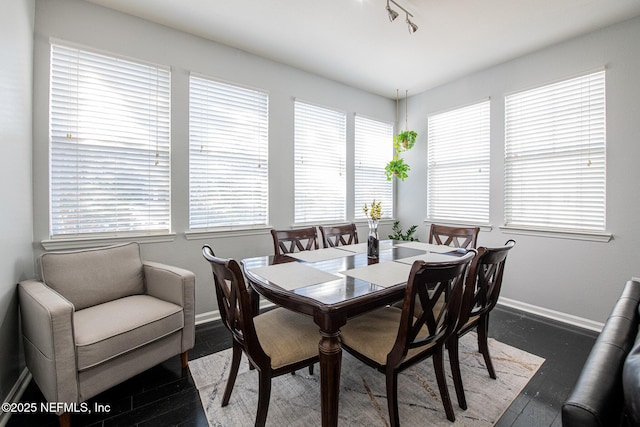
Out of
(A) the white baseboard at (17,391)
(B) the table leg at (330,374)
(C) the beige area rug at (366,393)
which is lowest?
(C) the beige area rug at (366,393)

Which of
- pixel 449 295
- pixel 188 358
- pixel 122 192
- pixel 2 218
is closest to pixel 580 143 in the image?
pixel 449 295

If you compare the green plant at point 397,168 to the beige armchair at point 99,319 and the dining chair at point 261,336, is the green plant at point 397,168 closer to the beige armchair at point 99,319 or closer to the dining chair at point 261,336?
the dining chair at point 261,336

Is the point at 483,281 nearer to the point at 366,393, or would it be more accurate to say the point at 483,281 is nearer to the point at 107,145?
the point at 366,393

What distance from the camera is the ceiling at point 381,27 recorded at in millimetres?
2424

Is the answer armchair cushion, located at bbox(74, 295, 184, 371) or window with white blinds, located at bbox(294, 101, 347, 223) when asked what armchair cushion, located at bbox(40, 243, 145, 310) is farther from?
window with white blinds, located at bbox(294, 101, 347, 223)

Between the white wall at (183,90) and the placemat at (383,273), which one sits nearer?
the placemat at (383,273)

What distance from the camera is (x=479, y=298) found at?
1.88m

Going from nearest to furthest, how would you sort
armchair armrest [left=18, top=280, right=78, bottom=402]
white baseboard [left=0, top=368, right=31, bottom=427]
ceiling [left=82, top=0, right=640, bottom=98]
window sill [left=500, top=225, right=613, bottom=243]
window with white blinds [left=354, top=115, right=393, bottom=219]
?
armchair armrest [left=18, top=280, right=78, bottom=402], white baseboard [left=0, top=368, right=31, bottom=427], ceiling [left=82, top=0, right=640, bottom=98], window sill [left=500, top=225, right=613, bottom=243], window with white blinds [left=354, top=115, right=393, bottom=219]

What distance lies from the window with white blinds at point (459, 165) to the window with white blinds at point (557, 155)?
273 millimetres

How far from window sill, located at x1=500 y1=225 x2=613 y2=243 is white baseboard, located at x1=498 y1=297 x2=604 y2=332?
793 millimetres

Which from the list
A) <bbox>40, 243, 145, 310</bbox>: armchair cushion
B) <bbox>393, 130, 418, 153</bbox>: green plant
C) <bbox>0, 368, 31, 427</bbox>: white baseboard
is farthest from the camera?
<bbox>393, 130, 418, 153</bbox>: green plant

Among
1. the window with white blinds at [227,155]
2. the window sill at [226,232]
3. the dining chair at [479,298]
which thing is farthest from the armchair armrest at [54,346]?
the dining chair at [479,298]

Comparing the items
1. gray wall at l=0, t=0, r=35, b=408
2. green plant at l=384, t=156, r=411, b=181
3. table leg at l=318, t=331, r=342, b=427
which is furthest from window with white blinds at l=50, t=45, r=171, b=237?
green plant at l=384, t=156, r=411, b=181

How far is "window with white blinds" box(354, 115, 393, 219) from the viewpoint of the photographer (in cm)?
426
